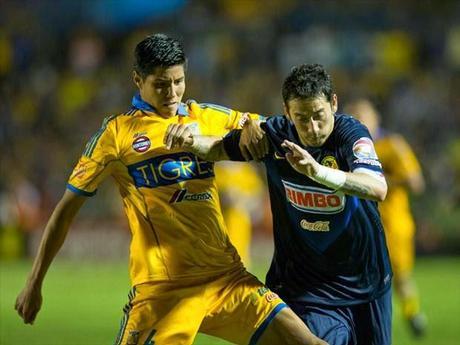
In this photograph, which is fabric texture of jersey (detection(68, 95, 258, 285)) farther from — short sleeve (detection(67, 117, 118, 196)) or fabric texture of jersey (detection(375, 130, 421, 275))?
fabric texture of jersey (detection(375, 130, 421, 275))

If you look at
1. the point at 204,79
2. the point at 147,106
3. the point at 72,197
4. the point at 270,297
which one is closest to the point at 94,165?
the point at 72,197

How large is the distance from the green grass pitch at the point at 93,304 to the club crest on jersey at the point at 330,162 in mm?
4457

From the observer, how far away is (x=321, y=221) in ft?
18.5

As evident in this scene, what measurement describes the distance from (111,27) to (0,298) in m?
8.74

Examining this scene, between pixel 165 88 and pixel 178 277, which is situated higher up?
pixel 165 88

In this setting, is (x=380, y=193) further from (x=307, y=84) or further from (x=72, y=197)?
(x=72, y=197)

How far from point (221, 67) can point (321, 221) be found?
1401 centimetres

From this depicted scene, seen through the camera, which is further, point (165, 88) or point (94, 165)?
point (165, 88)

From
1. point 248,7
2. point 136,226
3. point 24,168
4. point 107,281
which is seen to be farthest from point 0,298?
point 248,7

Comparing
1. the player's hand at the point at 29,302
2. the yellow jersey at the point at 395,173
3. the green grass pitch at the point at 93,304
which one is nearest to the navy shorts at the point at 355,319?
the player's hand at the point at 29,302

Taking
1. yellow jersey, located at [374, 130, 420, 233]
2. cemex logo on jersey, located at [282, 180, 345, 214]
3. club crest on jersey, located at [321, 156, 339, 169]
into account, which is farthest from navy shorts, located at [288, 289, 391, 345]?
yellow jersey, located at [374, 130, 420, 233]

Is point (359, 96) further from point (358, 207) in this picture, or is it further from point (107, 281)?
point (107, 281)

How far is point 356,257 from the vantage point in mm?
5727

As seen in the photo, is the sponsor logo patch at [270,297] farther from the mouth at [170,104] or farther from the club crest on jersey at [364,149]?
the mouth at [170,104]
